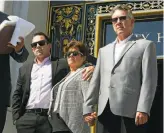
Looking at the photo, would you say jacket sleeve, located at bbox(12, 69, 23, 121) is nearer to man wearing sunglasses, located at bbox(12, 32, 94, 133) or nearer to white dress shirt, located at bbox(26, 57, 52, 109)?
man wearing sunglasses, located at bbox(12, 32, 94, 133)

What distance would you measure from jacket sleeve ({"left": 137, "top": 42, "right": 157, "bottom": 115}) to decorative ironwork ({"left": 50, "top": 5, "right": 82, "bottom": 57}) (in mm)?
2843

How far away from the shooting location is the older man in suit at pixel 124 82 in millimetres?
3014

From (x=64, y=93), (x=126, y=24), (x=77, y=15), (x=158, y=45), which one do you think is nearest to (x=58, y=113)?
(x=64, y=93)

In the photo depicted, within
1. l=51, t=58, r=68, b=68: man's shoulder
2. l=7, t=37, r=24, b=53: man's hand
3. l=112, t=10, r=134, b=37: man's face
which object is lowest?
l=51, t=58, r=68, b=68: man's shoulder

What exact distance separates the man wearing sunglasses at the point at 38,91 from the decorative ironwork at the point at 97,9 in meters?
1.75

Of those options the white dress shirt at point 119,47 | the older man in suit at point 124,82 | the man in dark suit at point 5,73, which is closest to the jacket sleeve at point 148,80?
the older man in suit at point 124,82

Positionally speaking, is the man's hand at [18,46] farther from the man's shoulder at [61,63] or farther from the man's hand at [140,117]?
the man's hand at [140,117]

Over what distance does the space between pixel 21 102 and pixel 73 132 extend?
68cm

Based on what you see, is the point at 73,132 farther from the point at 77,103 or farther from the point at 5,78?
the point at 5,78

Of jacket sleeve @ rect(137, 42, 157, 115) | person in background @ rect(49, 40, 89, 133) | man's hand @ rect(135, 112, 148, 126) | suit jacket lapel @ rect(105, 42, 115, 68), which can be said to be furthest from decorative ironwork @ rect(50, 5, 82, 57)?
man's hand @ rect(135, 112, 148, 126)

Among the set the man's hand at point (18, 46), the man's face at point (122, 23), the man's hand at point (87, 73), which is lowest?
the man's hand at point (87, 73)

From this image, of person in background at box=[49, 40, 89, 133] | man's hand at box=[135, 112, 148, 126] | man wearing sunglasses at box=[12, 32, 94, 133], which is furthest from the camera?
man wearing sunglasses at box=[12, 32, 94, 133]

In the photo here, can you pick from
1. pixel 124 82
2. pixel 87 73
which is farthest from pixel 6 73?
pixel 124 82

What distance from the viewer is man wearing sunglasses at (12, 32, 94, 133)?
370cm
